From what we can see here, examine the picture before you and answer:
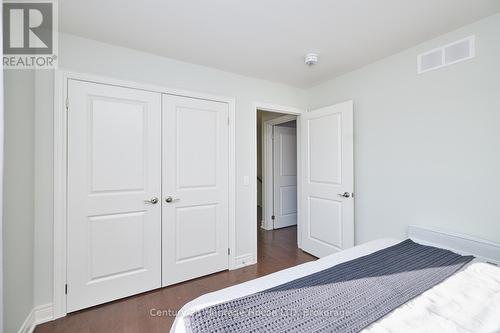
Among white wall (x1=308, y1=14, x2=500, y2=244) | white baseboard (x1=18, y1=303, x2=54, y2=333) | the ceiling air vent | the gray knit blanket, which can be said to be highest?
the ceiling air vent

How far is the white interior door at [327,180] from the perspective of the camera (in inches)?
102

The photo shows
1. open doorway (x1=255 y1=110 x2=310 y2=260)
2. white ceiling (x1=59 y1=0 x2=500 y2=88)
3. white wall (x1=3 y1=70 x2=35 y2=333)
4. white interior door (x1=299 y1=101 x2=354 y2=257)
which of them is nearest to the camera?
white wall (x1=3 y1=70 x2=35 y2=333)

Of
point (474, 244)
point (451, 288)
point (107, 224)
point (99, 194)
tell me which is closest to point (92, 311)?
point (107, 224)

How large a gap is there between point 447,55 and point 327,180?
5.27 ft

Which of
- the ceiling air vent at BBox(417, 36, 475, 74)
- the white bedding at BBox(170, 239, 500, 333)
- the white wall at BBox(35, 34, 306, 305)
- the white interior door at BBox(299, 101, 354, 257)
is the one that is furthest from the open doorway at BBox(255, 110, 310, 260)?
the white bedding at BBox(170, 239, 500, 333)

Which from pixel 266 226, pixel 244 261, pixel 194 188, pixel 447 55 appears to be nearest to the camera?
pixel 447 55

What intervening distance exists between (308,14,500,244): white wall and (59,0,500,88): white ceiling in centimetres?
29

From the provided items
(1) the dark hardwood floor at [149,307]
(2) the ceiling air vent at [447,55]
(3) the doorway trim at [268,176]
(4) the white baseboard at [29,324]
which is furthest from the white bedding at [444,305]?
(3) the doorway trim at [268,176]

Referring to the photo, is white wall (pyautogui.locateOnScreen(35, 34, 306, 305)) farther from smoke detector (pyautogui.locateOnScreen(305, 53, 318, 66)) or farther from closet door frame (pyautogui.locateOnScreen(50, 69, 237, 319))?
smoke detector (pyautogui.locateOnScreen(305, 53, 318, 66))

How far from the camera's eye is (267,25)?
178cm

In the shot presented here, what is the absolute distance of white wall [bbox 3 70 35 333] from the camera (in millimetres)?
1418

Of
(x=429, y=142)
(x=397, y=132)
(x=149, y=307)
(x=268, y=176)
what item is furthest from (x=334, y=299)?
(x=268, y=176)

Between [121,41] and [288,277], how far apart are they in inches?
91.7

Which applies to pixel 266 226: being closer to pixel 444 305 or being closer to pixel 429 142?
pixel 429 142
